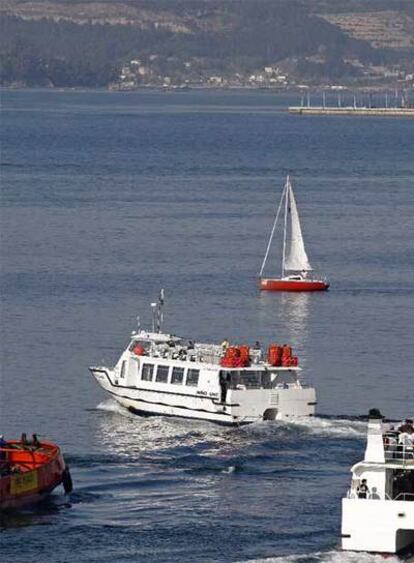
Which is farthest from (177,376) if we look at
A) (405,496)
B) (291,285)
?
(291,285)

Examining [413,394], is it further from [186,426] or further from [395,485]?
[395,485]

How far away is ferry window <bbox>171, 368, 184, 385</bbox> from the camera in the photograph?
232 feet

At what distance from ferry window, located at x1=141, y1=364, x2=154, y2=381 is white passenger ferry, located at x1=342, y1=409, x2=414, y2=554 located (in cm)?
1890

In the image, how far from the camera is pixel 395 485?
52.7 meters

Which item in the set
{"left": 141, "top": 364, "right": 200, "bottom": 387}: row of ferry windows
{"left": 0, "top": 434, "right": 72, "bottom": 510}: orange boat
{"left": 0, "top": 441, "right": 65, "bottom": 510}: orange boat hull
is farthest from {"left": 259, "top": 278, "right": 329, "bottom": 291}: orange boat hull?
{"left": 0, "top": 441, "right": 65, "bottom": 510}: orange boat hull

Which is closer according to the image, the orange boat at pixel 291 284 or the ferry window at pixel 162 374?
the ferry window at pixel 162 374

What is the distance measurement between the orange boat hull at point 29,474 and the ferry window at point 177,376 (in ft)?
35.9

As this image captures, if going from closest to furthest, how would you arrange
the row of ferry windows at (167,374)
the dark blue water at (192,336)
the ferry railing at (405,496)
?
the ferry railing at (405,496), the dark blue water at (192,336), the row of ferry windows at (167,374)

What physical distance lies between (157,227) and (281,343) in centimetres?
4748

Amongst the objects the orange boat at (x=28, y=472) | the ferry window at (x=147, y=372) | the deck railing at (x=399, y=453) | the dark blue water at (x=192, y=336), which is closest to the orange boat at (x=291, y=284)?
the dark blue water at (x=192, y=336)

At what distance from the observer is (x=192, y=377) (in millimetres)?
70188

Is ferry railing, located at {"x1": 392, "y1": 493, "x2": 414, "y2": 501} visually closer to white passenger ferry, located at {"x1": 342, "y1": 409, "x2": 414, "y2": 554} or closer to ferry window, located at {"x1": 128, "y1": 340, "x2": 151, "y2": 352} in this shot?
white passenger ferry, located at {"x1": 342, "y1": 409, "x2": 414, "y2": 554}

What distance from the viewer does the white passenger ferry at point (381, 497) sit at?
5122 cm

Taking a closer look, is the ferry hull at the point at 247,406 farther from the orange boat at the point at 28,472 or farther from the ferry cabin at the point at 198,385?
the orange boat at the point at 28,472
